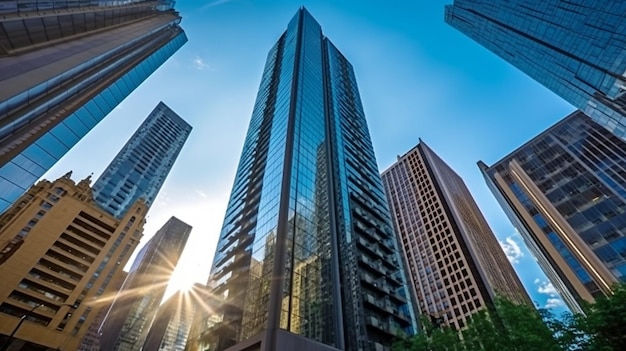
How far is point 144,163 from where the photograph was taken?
338 feet

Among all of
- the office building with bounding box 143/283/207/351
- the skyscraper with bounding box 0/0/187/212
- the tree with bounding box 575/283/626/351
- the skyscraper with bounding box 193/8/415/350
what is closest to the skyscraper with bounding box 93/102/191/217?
the office building with bounding box 143/283/207/351

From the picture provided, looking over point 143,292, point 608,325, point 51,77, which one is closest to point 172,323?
point 143,292

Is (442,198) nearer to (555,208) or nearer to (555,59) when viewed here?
(555,208)

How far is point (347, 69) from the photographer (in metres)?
84.9

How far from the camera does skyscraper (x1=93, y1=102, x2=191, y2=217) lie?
89.8 meters

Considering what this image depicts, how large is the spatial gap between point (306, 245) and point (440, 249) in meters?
60.3

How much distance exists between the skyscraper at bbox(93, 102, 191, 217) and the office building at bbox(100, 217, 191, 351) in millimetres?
48329

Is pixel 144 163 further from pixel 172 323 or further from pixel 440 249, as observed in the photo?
pixel 440 249

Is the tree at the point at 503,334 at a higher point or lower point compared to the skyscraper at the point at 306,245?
lower

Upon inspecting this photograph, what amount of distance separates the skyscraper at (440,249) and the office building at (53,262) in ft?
219

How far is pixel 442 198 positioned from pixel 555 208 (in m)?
34.4

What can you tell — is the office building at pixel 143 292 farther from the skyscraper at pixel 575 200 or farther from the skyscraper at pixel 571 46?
the skyscraper at pixel 571 46

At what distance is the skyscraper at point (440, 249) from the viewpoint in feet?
212

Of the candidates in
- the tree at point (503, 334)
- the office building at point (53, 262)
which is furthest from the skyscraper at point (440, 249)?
the office building at point (53, 262)
